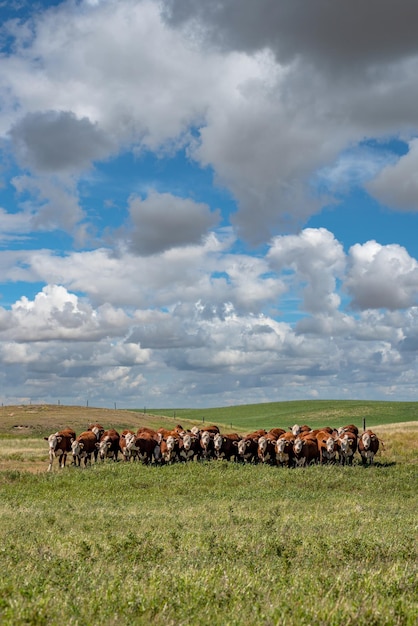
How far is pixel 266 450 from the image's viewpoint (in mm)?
38031

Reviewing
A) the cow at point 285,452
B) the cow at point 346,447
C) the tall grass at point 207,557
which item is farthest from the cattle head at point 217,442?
the tall grass at point 207,557

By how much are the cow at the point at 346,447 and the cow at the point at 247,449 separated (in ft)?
17.3

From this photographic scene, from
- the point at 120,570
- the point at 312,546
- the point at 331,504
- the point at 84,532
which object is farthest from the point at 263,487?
the point at 120,570

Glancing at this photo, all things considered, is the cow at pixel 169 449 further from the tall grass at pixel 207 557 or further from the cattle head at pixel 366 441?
the cattle head at pixel 366 441

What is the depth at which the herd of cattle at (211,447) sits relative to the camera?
3647 cm

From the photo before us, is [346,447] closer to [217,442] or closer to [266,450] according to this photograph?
[266,450]

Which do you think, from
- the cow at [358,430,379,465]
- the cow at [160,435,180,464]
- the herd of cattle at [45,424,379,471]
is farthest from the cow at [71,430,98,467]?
the cow at [358,430,379,465]

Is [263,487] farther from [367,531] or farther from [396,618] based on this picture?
[396,618]

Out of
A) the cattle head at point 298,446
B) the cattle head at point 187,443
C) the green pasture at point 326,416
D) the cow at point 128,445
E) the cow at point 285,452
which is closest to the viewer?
the cow at point 128,445

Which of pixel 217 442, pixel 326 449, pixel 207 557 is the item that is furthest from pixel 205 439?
A: pixel 207 557

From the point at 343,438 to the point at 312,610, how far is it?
32.4 metres

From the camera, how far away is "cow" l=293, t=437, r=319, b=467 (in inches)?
1430

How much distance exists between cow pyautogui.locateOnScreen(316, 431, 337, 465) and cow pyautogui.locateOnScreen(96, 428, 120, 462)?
12.8m

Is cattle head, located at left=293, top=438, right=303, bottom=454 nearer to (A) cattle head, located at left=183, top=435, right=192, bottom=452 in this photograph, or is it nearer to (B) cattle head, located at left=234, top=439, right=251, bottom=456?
(B) cattle head, located at left=234, top=439, right=251, bottom=456
